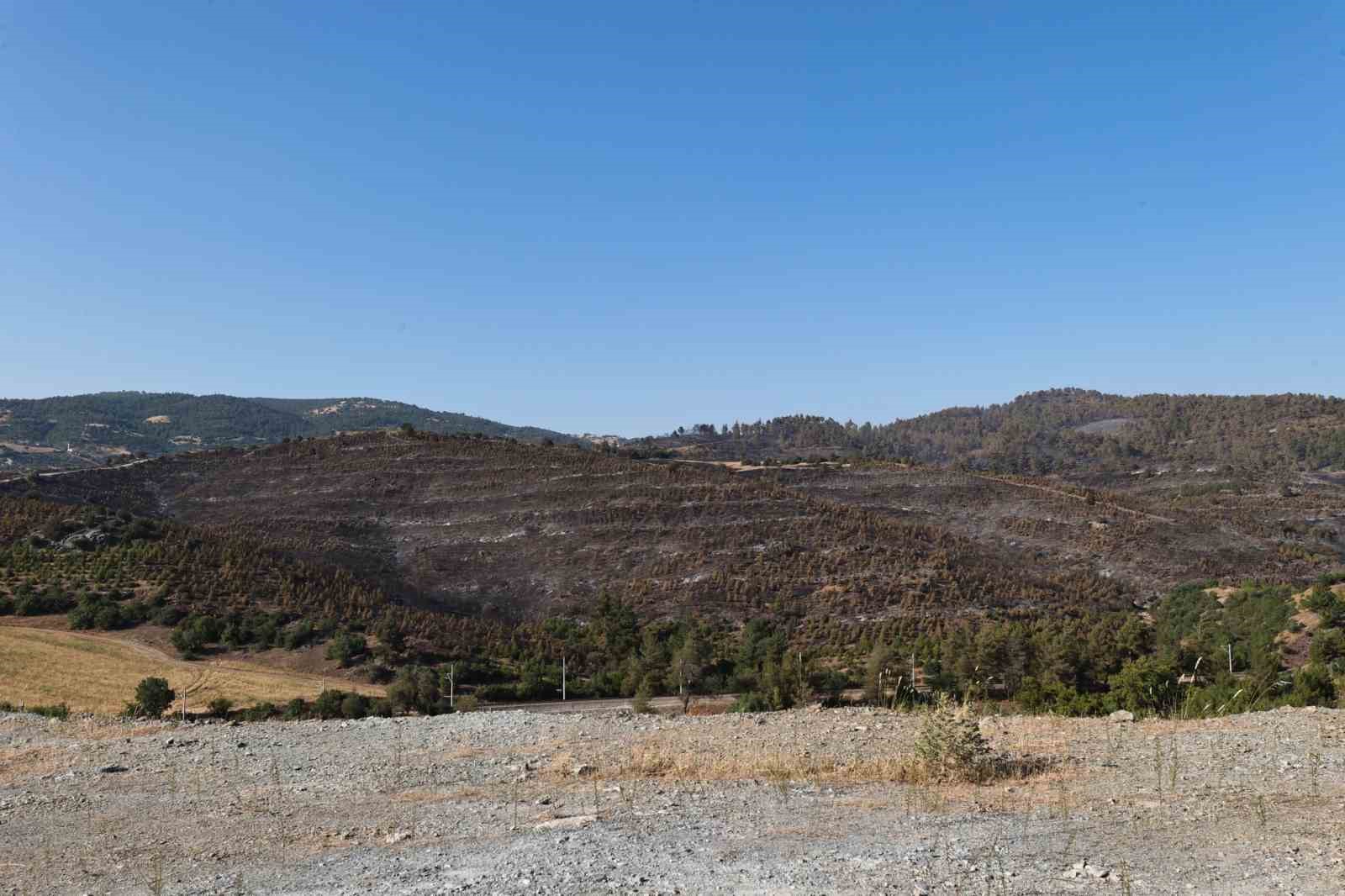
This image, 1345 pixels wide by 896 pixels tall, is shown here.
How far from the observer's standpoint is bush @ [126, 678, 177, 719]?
24.8m

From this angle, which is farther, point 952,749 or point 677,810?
point 952,749

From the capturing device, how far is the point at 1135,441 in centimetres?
16188

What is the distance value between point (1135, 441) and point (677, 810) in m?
174

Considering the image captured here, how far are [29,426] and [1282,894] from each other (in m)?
215

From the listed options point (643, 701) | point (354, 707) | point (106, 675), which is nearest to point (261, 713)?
point (354, 707)

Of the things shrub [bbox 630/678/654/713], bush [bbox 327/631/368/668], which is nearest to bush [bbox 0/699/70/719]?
shrub [bbox 630/678/654/713]

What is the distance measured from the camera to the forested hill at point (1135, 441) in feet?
445

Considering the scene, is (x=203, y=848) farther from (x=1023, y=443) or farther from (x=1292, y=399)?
(x=1292, y=399)

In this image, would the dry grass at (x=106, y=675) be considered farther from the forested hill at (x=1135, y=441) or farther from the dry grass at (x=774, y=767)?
the forested hill at (x=1135, y=441)

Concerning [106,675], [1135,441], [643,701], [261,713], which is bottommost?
[106,675]

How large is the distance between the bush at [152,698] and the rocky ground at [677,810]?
11617 millimetres

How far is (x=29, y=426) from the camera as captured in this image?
583 ft

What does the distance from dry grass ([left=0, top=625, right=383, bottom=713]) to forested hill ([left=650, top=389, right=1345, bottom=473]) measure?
321 ft

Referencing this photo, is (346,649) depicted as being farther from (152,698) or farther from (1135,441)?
(1135,441)
